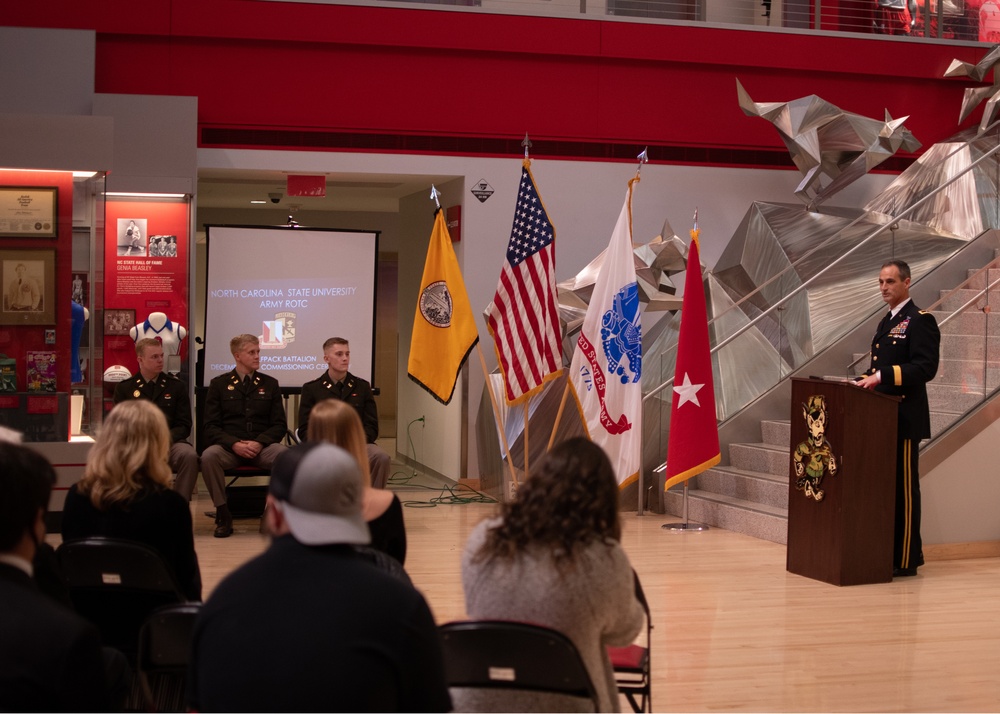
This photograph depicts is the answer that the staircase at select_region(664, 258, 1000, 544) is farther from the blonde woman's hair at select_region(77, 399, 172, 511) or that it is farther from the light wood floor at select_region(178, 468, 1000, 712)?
the blonde woman's hair at select_region(77, 399, 172, 511)

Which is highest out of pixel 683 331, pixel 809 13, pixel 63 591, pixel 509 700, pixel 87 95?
pixel 809 13

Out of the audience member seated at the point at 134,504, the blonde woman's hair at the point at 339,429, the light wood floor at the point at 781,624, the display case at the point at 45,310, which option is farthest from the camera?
the display case at the point at 45,310

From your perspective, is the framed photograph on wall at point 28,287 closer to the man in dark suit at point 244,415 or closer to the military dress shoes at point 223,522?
the man in dark suit at point 244,415

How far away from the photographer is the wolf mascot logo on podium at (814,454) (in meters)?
6.04

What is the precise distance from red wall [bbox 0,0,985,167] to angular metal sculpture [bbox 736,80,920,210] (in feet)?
2.35

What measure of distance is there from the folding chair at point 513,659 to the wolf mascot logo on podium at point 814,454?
3893 mm

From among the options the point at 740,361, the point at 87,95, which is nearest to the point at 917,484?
the point at 740,361

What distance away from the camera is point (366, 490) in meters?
3.50

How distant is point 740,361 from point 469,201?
2728mm

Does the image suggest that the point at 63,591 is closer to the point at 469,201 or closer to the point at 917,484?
the point at 917,484

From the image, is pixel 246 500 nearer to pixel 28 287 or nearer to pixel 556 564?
pixel 28 287

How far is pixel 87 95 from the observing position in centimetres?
878

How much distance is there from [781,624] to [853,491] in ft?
3.56

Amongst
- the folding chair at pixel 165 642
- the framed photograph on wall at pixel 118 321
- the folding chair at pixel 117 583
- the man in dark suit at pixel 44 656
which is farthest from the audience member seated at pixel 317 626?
the framed photograph on wall at pixel 118 321
